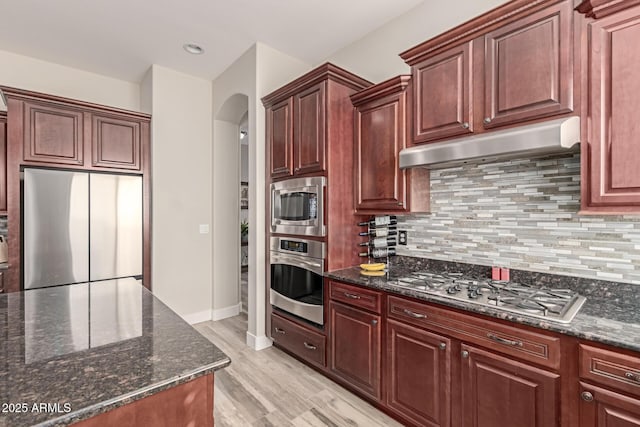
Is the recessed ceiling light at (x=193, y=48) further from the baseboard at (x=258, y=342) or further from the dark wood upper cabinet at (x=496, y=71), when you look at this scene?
the baseboard at (x=258, y=342)

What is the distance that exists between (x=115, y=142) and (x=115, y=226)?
91 centimetres

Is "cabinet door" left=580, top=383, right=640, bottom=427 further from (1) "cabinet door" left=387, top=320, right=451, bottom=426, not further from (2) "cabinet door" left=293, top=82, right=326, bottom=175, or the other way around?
(2) "cabinet door" left=293, top=82, right=326, bottom=175

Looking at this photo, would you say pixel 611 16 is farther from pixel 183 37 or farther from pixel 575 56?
pixel 183 37

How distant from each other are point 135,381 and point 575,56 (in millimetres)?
2229

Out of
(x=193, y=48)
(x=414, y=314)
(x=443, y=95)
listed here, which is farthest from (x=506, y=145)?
(x=193, y=48)

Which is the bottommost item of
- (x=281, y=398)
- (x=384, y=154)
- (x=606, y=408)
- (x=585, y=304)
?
(x=281, y=398)

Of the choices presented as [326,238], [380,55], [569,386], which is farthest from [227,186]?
[569,386]

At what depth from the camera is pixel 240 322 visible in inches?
156

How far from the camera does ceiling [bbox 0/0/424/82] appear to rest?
2613 mm

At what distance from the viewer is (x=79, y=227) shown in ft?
10.00

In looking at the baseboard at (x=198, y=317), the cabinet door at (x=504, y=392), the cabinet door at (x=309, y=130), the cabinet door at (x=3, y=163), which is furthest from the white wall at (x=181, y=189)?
the cabinet door at (x=504, y=392)

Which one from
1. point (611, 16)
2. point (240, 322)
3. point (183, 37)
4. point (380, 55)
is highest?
point (183, 37)

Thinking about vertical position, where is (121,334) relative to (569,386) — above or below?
above

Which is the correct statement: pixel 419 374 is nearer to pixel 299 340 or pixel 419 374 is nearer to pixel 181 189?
pixel 299 340
